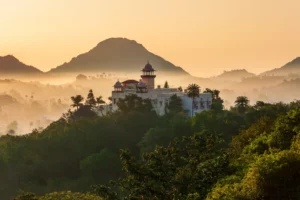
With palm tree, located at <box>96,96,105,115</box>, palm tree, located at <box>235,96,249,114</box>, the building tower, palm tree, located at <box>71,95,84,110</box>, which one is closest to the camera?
palm tree, located at <box>235,96,249,114</box>

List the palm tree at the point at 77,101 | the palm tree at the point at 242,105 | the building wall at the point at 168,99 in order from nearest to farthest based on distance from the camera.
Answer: the building wall at the point at 168,99, the palm tree at the point at 242,105, the palm tree at the point at 77,101

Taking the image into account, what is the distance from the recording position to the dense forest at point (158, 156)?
73.2 ft

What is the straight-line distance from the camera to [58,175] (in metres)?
58.8

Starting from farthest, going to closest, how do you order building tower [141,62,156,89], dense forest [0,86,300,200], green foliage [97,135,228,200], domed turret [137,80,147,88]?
building tower [141,62,156,89], domed turret [137,80,147,88], green foliage [97,135,228,200], dense forest [0,86,300,200]

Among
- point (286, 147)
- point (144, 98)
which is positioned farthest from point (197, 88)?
point (286, 147)

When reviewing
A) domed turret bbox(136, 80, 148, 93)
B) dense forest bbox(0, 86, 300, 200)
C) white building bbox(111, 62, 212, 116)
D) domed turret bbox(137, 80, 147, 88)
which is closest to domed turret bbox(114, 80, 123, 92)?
white building bbox(111, 62, 212, 116)

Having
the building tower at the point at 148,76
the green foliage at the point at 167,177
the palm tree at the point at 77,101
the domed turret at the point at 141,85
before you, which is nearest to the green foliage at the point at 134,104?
the domed turret at the point at 141,85

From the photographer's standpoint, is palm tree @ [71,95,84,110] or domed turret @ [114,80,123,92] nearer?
domed turret @ [114,80,123,92]

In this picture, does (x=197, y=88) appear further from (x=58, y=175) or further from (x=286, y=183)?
(x=286, y=183)

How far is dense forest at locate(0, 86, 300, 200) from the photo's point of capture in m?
22.3

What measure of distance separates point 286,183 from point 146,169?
8.03 metres

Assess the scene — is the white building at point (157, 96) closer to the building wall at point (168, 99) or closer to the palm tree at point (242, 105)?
the building wall at point (168, 99)

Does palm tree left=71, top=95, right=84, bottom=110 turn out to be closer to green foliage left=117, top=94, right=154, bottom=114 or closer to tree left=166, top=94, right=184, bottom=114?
green foliage left=117, top=94, right=154, bottom=114

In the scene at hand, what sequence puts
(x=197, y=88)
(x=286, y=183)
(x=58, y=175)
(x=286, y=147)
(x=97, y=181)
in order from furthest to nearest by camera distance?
(x=197, y=88)
(x=58, y=175)
(x=97, y=181)
(x=286, y=147)
(x=286, y=183)
